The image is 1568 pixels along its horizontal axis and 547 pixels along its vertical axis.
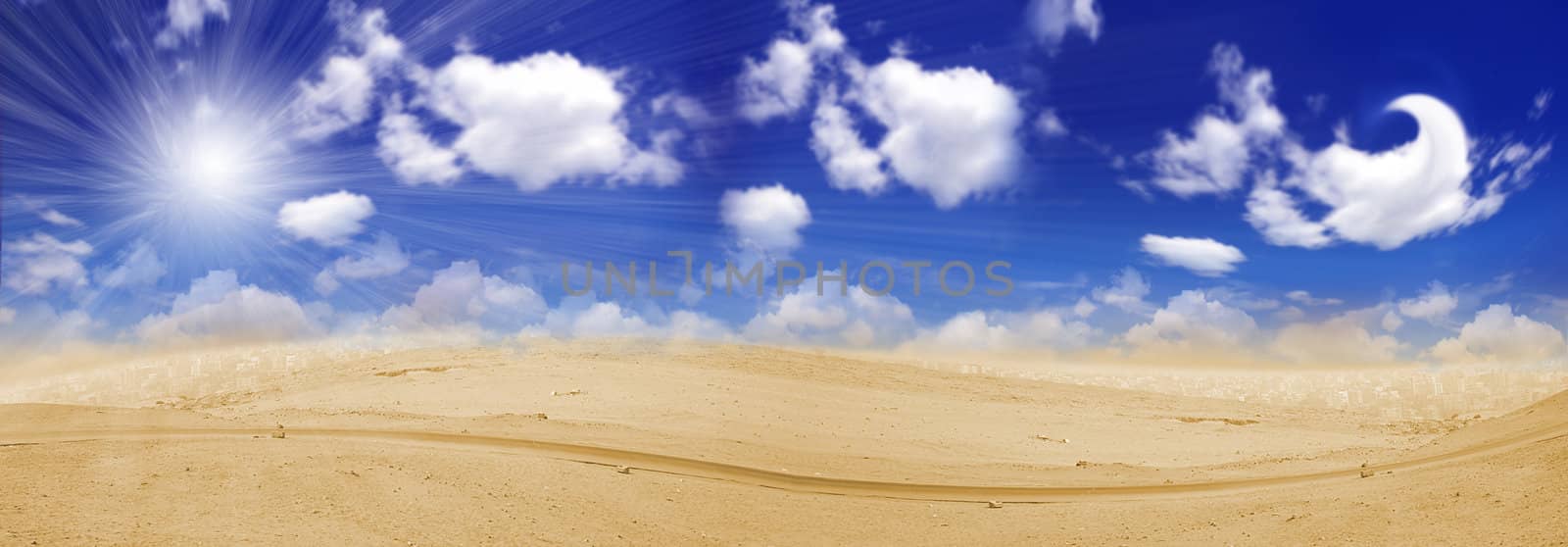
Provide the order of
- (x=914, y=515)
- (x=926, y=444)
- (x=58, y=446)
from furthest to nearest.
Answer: (x=926, y=444) → (x=914, y=515) → (x=58, y=446)

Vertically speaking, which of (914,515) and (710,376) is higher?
(710,376)

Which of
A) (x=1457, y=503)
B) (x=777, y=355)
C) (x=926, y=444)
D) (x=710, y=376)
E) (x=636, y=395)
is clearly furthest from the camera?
(x=777, y=355)

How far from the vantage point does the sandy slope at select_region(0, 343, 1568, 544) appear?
9445 millimetres

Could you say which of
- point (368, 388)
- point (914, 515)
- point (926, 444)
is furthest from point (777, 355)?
point (914, 515)

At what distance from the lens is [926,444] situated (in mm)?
15812

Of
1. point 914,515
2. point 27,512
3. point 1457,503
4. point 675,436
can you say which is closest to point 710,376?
point 675,436

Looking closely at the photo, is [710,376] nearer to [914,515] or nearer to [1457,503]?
[914,515]

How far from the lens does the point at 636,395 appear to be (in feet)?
57.2

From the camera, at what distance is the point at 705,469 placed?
42.6 feet

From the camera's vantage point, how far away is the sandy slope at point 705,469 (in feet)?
31.0

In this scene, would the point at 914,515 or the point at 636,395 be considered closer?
the point at 914,515

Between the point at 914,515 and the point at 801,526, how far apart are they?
1.81 meters

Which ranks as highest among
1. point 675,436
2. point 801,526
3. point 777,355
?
point 777,355

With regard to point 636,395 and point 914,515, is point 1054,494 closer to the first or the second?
point 914,515
